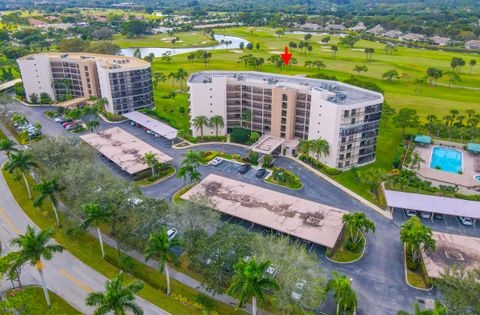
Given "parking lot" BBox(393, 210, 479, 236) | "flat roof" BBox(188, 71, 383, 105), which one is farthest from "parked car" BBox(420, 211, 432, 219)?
"flat roof" BBox(188, 71, 383, 105)

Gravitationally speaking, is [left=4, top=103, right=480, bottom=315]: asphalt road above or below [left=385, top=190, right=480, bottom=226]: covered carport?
below

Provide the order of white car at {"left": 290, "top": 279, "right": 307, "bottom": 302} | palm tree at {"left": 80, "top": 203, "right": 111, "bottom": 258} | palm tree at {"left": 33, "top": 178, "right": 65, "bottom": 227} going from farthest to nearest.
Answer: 1. palm tree at {"left": 33, "top": 178, "right": 65, "bottom": 227}
2. palm tree at {"left": 80, "top": 203, "right": 111, "bottom": 258}
3. white car at {"left": 290, "top": 279, "right": 307, "bottom": 302}

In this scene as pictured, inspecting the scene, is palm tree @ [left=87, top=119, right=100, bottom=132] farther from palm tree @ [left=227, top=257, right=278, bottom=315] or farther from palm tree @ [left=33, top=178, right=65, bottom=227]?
palm tree @ [left=227, top=257, right=278, bottom=315]

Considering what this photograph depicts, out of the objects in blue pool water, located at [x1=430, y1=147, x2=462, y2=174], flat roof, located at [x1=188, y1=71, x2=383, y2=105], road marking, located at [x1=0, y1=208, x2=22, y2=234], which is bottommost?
blue pool water, located at [x1=430, y1=147, x2=462, y2=174]

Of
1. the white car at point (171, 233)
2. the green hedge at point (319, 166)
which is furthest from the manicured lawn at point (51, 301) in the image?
the green hedge at point (319, 166)

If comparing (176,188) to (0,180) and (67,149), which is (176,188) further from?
(0,180)

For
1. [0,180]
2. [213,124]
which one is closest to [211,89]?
[213,124]
